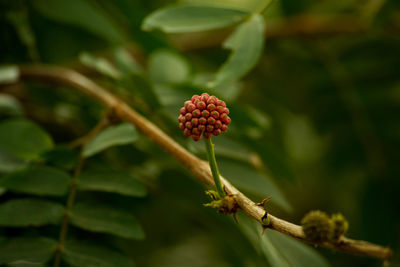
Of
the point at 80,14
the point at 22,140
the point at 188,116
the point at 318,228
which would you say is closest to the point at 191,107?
the point at 188,116

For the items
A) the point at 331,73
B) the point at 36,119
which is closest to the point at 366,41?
the point at 331,73

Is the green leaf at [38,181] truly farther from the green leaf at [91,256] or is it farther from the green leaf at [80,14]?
the green leaf at [80,14]

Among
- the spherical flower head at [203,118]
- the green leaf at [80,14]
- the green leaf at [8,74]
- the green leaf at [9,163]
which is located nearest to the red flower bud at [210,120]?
the spherical flower head at [203,118]

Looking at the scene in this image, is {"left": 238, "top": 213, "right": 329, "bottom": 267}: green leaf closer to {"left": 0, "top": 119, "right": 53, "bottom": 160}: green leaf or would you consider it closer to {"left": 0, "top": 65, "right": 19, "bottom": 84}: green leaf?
{"left": 0, "top": 119, "right": 53, "bottom": 160}: green leaf

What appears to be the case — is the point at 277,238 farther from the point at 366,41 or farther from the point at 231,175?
the point at 366,41

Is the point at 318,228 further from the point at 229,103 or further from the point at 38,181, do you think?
the point at 38,181

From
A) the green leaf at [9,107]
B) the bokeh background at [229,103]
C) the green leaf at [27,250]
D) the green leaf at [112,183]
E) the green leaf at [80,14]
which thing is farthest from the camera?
the green leaf at [80,14]
